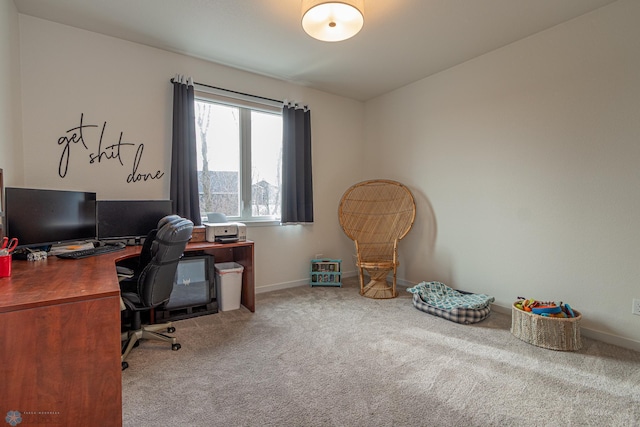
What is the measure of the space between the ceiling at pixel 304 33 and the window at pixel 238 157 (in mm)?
476

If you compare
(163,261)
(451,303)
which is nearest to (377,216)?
(451,303)

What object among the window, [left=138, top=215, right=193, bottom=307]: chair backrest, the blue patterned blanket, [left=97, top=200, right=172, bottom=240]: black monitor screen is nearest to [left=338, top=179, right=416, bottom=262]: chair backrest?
the blue patterned blanket

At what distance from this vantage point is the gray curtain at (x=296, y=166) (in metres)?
3.78

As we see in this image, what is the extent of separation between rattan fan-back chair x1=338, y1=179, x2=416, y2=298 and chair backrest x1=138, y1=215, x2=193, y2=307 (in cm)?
215

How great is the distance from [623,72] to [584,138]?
490 millimetres

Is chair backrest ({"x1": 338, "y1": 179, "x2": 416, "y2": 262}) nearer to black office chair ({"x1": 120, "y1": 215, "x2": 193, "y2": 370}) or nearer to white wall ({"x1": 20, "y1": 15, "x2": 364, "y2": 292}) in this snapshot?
white wall ({"x1": 20, "y1": 15, "x2": 364, "y2": 292})

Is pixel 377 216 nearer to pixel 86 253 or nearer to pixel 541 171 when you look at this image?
pixel 541 171

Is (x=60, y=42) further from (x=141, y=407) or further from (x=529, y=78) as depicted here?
(x=529, y=78)

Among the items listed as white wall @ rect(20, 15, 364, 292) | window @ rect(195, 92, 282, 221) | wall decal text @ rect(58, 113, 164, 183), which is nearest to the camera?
white wall @ rect(20, 15, 364, 292)

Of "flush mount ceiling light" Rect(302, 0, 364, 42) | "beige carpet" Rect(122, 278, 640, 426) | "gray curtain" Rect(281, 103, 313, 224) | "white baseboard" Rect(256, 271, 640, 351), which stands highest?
"flush mount ceiling light" Rect(302, 0, 364, 42)

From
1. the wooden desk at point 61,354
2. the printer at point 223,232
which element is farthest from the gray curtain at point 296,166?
the wooden desk at point 61,354

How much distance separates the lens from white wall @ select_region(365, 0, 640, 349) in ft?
7.72

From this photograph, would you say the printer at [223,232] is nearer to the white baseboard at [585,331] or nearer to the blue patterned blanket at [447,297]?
the white baseboard at [585,331]

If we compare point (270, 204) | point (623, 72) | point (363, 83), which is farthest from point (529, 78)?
point (270, 204)
